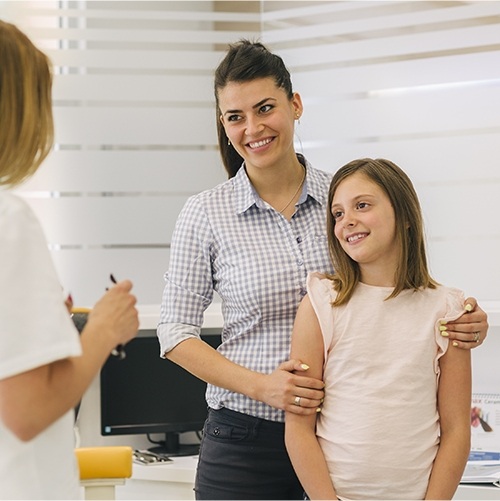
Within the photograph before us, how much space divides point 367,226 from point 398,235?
9cm

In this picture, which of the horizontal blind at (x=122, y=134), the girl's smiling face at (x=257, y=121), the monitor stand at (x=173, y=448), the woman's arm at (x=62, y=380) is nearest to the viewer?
the woman's arm at (x=62, y=380)

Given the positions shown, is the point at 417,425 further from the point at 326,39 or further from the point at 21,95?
the point at 326,39

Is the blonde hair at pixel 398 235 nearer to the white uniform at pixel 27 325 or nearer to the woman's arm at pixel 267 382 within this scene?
the woman's arm at pixel 267 382

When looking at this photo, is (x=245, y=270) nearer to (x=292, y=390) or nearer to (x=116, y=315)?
(x=292, y=390)

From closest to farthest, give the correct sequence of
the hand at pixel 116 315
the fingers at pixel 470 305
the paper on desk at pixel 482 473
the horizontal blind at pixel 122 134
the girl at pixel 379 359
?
the hand at pixel 116 315, the girl at pixel 379 359, the fingers at pixel 470 305, the paper on desk at pixel 482 473, the horizontal blind at pixel 122 134

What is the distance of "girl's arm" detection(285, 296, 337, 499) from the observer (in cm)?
192

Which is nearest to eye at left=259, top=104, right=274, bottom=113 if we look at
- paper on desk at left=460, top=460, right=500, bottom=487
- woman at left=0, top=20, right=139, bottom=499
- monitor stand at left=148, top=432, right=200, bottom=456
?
woman at left=0, top=20, right=139, bottom=499

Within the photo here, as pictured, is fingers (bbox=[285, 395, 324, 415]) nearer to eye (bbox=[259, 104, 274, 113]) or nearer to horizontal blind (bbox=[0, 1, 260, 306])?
eye (bbox=[259, 104, 274, 113])

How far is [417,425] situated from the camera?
75.6 inches

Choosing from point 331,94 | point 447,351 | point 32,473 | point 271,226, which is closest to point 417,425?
point 447,351

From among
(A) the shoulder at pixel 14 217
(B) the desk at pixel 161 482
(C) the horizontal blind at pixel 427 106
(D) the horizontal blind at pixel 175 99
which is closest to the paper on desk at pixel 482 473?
(C) the horizontal blind at pixel 427 106

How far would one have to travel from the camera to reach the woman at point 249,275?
205 cm

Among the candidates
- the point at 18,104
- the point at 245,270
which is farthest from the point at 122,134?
the point at 18,104

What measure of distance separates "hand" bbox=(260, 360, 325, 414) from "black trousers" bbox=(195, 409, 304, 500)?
0.11m
